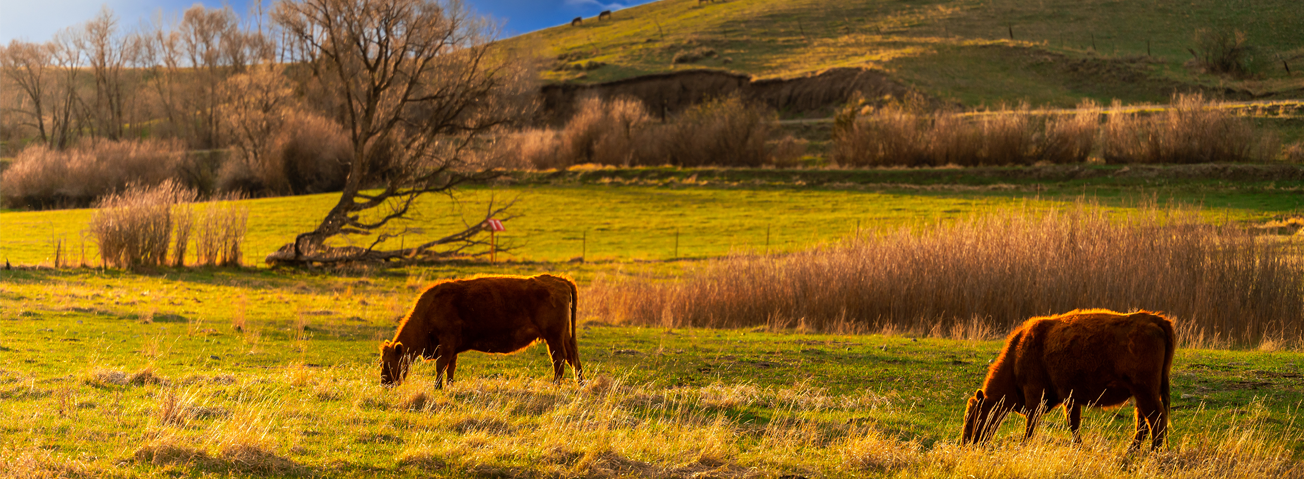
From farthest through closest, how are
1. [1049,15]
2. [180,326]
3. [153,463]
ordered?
[1049,15] → [180,326] → [153,463]

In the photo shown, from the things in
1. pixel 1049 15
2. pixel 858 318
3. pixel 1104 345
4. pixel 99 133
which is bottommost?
pixel 858 318

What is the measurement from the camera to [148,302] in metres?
19.8

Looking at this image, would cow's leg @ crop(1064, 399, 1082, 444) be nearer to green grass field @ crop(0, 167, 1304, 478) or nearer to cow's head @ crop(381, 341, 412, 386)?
green grass field @ crop(0, 167, 1304, 478)

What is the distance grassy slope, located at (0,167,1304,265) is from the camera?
36.8 m

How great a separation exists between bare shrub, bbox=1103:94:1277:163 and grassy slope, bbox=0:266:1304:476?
131 ft

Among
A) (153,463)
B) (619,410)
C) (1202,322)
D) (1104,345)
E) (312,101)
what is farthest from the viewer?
(312,101)

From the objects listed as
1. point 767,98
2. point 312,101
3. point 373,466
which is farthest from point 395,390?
point 767,98

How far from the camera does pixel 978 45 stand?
92625 millimetres

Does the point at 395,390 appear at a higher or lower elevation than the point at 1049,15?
lower

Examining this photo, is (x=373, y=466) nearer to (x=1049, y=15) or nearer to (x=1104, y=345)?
(x=1104, y=345)

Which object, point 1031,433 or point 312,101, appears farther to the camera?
point 312,101

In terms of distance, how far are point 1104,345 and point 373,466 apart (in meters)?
5.83

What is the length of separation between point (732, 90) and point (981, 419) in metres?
84.5

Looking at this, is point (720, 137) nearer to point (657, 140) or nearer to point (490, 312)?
point (657, 140)
